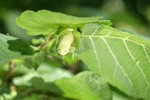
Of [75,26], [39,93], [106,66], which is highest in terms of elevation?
[75,26]

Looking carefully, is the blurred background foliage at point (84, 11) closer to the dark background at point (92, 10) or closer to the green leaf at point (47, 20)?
the dark background at point (92, 10)

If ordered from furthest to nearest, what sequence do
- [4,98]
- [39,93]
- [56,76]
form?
[56,76] → [39,93] → [4,98]

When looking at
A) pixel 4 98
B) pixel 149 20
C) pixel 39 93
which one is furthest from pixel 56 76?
pixel 149 20

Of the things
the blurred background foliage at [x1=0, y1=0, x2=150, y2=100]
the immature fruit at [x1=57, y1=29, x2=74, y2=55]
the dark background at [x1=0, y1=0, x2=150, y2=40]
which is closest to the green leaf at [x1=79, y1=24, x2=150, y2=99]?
the immature fruit at [x1=57, y1=29, x2=74, y2=55]

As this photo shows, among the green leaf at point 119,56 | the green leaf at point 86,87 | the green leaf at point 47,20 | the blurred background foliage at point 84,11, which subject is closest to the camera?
the green leaf at point 47,20

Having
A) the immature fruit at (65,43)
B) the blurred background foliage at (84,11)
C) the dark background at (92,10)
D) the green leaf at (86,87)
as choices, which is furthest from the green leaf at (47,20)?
the dark background at (92,10)

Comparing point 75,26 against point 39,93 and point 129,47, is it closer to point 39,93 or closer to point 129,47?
point 129,47
